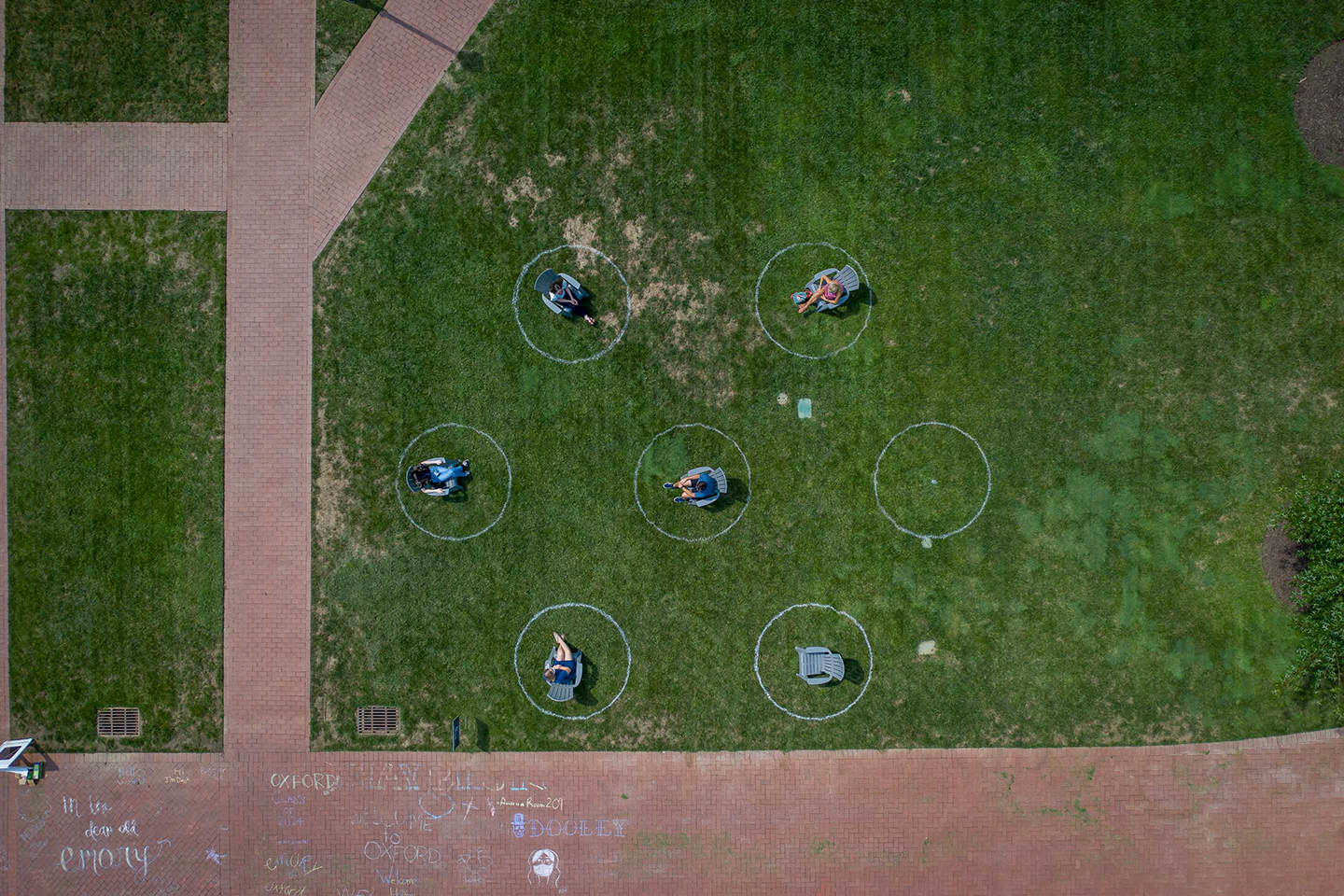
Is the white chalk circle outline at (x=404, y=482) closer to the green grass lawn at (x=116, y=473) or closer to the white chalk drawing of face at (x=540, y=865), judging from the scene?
the green grass lawn at (x=116, y=473)

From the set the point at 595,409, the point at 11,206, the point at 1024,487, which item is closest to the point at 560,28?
the point at 595,409

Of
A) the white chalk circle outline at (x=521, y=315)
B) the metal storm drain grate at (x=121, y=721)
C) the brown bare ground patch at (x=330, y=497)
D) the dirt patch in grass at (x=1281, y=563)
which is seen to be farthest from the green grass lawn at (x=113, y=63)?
the dirt patch in grass at (x=1281, y=563)

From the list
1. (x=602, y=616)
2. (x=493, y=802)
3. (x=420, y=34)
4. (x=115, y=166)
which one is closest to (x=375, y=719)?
(x=493, y=802)

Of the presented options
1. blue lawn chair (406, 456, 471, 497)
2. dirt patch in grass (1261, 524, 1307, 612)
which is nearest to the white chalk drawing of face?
blue lawn chair (406, 456, 471, 497)

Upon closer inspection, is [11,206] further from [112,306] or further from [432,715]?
[432,715]

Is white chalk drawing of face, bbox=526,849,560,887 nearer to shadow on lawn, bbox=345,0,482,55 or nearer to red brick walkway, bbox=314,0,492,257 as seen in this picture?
red brick walkway, bbox=314,0,492,257

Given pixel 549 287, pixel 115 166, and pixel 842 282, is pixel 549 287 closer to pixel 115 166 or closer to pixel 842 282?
pixel 842 282
